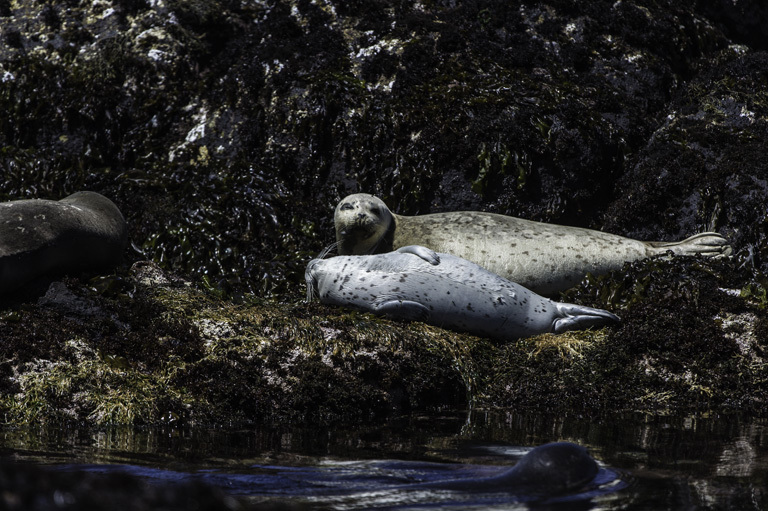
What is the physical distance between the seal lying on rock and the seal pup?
337 centimetres

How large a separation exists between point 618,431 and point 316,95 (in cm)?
501

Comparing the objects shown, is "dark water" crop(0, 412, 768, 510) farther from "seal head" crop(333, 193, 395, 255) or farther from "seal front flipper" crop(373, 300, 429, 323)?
"seal head" crop(333, 193, 395, 255)

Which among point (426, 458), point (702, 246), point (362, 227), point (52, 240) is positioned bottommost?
point (426, 458)

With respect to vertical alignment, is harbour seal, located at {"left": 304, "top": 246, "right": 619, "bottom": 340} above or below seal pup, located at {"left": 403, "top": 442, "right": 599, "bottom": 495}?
above

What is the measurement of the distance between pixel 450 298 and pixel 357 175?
102 inches

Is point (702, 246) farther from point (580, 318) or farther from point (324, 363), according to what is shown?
point (324, 363)

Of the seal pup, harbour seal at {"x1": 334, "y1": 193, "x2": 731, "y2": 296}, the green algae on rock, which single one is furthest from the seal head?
the seal pup

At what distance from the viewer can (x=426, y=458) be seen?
2.88 metres

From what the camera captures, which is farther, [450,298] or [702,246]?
[702,246]

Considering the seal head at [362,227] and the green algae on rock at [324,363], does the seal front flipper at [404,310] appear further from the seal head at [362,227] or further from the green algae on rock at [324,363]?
the seal head at [362,227]

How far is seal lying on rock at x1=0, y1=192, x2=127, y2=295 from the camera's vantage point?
4758 millimetres

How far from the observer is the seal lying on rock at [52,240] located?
4758 mm

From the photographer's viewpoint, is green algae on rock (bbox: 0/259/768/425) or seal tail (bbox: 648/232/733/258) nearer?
green algae on rock (bbox: 0/259/768/425)

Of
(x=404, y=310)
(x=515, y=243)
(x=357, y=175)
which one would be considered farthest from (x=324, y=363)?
(x=357, y=175)
